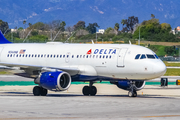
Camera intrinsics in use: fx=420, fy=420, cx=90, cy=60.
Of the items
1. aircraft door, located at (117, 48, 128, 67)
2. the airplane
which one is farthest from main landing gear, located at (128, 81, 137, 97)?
aircraft door, located at (117, 48, 128, 67)

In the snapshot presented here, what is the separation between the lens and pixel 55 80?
29.6 meters

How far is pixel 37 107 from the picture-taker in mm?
22875

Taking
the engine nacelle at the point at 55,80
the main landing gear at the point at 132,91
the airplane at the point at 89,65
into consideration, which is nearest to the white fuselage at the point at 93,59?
the airplane at the point at 89,65

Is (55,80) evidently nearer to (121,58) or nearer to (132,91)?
(121,58)

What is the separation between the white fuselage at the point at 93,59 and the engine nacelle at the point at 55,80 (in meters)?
1.33

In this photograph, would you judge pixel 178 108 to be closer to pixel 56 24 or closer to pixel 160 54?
pixel 56 24

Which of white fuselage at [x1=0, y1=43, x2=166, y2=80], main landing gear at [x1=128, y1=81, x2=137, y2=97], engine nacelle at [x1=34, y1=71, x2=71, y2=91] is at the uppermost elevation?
white fuselage at [x1=0, y1=43, x2=166, y2=80]

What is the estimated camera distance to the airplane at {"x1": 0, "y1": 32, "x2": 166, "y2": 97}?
29609mm

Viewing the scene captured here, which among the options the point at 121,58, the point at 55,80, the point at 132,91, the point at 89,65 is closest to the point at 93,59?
the point at 89,65

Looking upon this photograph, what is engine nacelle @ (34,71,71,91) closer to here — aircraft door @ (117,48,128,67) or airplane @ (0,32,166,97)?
airplane @ (0,32,166,97)

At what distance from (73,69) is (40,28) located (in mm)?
73116

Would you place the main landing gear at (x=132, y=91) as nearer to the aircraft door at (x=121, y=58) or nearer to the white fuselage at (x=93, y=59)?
the white fuselage at (x=93, y=59)

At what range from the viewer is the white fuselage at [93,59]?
29.5 meters

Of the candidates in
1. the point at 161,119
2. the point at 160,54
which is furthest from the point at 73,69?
the point at 160,54
